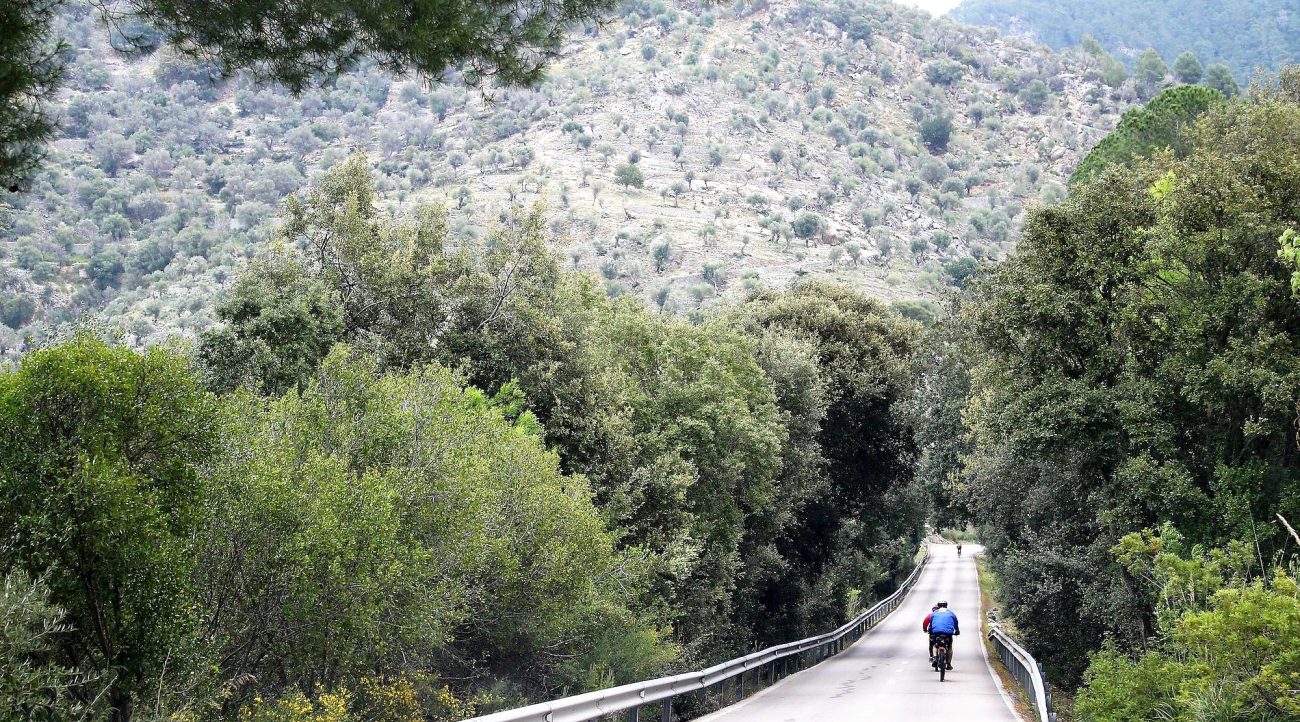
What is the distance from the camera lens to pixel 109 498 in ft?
23.6

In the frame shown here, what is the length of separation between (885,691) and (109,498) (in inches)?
631

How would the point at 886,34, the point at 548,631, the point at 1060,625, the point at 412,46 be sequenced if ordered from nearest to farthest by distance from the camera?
the point at 412,46 < the point at 548,631 < the point at 1060,625 < the point at 886,34

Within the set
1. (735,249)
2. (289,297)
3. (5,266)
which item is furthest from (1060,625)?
(735,249)

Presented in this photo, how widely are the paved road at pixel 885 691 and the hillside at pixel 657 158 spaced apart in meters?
13.7

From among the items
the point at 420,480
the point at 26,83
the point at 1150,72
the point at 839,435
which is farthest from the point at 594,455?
the point at 1150,72

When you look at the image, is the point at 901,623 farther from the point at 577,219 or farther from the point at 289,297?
the point at 577,219

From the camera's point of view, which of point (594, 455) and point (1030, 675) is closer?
point (1030, 675)

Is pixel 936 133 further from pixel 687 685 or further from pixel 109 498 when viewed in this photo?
pixel 109 498

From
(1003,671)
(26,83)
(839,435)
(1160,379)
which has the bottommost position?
(1003,671)

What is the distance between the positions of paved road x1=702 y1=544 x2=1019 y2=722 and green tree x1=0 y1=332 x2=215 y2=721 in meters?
8.38

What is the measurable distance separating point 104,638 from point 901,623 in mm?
42172

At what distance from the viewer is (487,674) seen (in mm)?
16078

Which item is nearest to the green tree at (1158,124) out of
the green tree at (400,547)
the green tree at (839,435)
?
the green tree at (839,435)

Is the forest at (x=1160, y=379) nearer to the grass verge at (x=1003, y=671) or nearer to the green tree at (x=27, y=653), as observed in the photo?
the grass verge at (x=1003, y=671)
